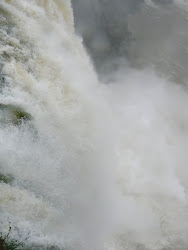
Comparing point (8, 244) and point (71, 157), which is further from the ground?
point (71, 157)

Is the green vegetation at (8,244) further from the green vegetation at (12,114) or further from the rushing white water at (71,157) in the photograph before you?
the green vegetation at (12,114)

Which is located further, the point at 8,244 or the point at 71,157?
the point at 71,157

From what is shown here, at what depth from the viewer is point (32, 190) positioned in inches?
191

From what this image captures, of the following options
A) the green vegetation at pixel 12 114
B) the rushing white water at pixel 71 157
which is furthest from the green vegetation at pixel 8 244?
the green vegetation at pixel 12 114

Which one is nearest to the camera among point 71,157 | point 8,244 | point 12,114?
point 8,244

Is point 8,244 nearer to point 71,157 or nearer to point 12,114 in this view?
point 71,157

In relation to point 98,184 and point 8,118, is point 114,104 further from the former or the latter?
point 8,118

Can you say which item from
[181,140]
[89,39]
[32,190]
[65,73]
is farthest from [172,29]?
[32,190]

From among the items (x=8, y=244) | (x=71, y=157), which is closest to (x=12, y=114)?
(x=71, y=157)

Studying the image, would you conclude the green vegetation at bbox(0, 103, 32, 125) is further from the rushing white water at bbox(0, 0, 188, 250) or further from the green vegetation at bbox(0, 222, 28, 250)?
the green vegetation at bbox(0, 222, 28, 250)

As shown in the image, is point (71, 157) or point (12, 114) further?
point (71, 157)

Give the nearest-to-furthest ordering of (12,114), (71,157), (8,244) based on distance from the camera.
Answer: (8,244)
(12,114)
(71,157)

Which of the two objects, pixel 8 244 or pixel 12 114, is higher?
pixel 12 114

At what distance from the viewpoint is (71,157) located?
5.80 metres
